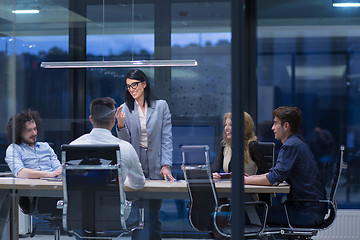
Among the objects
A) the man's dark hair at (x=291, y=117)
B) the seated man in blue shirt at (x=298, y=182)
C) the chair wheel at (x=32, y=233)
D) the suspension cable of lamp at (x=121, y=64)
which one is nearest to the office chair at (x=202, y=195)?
the seated man in blue shirt at (x=298, y=182)

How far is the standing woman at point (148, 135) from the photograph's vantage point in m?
4.58

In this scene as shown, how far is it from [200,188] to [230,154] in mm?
1136

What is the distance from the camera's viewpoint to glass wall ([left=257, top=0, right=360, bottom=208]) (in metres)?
7.07

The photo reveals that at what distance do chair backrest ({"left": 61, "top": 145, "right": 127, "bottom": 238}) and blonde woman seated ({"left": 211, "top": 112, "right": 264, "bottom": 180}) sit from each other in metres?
0.67

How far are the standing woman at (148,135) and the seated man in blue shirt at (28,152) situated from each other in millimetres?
643

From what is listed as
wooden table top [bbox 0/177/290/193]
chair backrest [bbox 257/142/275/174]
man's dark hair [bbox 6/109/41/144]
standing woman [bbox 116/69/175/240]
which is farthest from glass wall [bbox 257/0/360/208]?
man's dark hair [bbox 6/109/41/144]

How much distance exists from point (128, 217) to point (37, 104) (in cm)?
174

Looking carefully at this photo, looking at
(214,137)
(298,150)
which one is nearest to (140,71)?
(214,137)

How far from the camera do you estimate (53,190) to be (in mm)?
4285

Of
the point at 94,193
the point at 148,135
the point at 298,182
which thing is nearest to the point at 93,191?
the point at 94,193

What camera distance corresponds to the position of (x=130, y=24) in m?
6.56

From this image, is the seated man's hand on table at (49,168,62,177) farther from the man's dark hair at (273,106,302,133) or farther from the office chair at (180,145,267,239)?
the man's dark hair at (273,106,302,133)

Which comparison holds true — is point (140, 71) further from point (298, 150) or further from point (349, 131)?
point (349, 131)

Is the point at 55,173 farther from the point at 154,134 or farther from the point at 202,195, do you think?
the point at 202,195
